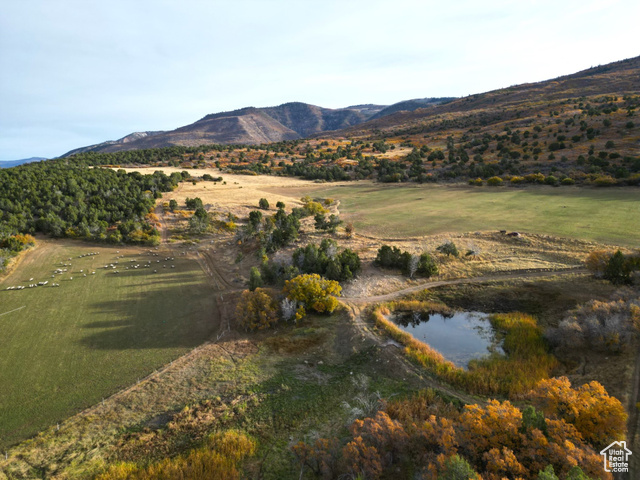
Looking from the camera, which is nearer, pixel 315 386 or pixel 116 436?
pixel 116 436

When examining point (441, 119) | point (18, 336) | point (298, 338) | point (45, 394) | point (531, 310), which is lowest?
point (531, 310)

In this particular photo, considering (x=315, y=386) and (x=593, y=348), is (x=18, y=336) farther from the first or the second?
(x=593, y=348)

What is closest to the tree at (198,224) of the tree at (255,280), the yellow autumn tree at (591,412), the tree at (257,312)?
→ the tree at (255,280)

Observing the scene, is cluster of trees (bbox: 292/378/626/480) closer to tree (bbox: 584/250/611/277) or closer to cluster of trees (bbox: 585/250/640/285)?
cluster of trees (bbox: 585/250/640/285)

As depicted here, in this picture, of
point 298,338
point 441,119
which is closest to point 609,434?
point 298,338

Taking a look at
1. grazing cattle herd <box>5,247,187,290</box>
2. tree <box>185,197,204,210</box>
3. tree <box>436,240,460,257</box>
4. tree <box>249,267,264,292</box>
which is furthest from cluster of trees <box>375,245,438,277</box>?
tree <box>185,197,204,210</box>

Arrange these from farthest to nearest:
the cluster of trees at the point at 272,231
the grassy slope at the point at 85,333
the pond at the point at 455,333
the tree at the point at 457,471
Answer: the cluster of trees at the point at 272,231, the pond at the point at 455,333, the grassy slope at the point at 85,333, the tree at the point at 457,471

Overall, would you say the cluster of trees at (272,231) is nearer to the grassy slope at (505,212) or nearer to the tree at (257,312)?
the grassy slope at (505,212)
